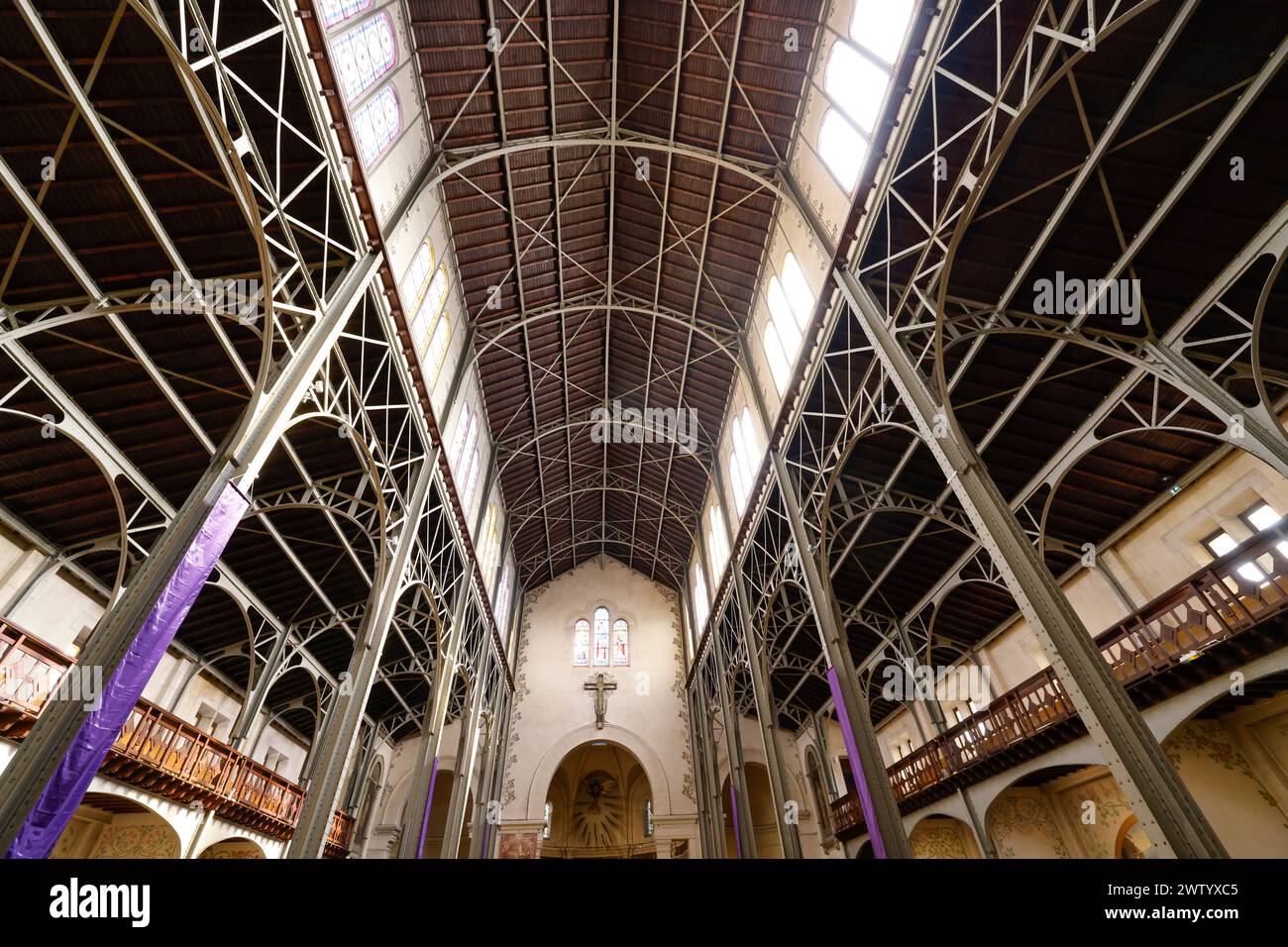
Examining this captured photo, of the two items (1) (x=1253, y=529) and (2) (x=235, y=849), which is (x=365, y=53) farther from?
(2) (x=235, y=849)


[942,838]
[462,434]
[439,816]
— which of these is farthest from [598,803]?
[462,434]

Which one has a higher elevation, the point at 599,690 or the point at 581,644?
the point at 581,644

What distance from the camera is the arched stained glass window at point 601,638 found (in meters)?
32.2

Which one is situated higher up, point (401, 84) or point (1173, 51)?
point (401, 84)

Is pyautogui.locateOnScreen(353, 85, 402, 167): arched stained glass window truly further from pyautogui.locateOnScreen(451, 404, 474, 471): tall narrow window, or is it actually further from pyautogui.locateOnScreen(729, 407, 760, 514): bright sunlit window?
pyautogui.locateOnScreen(729, 407, 760, 514): bright sunlit window

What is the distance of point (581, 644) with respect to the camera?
3281 centimetres

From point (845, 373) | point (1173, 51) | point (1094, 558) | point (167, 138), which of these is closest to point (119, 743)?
point (167, 138)

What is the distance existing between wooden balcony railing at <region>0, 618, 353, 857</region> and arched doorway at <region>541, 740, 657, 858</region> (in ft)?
54.1

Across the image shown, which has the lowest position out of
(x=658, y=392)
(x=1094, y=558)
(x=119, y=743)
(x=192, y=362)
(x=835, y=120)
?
(x=119, y=743)

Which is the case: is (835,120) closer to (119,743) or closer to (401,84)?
(401,84)

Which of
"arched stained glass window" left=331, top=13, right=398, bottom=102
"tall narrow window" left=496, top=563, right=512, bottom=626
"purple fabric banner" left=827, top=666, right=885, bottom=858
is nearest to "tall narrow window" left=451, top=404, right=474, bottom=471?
"tall narrow window" left=496, top=563, right=512, bottom=626

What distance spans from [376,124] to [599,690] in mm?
26013

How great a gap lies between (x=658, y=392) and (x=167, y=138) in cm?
1838

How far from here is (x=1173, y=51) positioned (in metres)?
8.16
